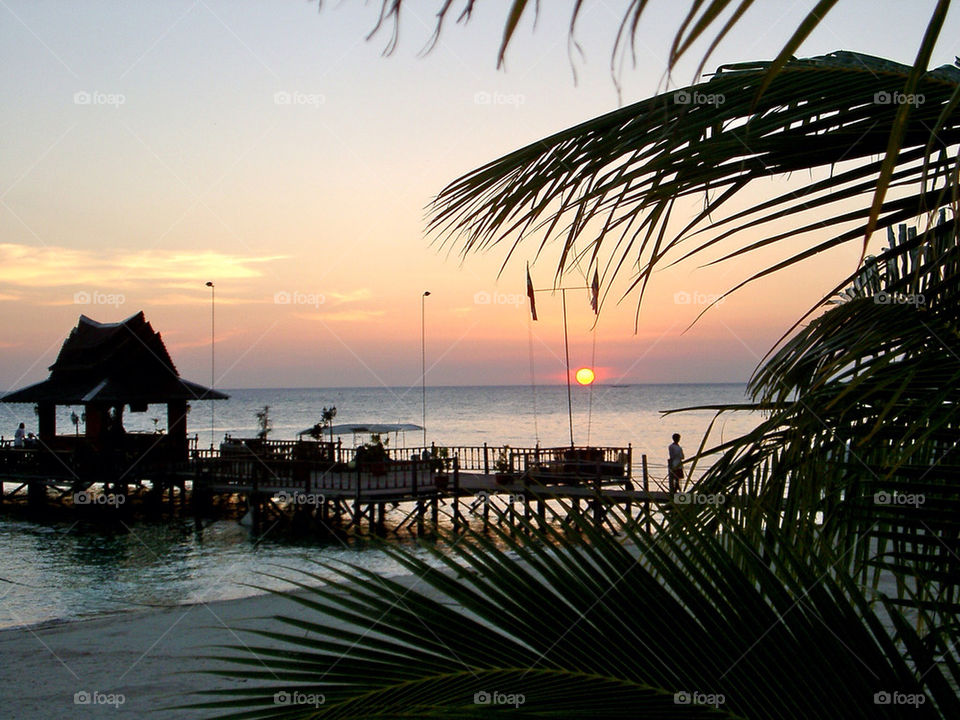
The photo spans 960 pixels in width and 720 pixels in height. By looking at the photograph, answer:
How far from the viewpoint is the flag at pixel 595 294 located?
70.5 inches

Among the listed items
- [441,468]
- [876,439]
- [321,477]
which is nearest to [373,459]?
[321,477]

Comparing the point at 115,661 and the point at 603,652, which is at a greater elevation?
the point at 603,652

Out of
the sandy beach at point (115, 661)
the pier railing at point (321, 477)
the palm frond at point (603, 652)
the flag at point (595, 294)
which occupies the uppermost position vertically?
the flag at point (595, 294)

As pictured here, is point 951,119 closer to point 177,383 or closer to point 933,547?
point 933,547

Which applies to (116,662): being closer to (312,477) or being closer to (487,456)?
(487,456)

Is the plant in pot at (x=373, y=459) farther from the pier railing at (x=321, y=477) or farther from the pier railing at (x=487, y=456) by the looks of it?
the pier railing at (x=487, y=456)

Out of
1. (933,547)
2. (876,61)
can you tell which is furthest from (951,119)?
(933,547)

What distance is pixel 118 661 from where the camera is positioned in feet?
42.5

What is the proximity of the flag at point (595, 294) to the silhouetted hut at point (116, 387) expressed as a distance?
33.3m

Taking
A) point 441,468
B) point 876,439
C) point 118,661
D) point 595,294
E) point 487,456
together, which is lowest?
point 118,661

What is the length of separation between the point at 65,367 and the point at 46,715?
28376 millimetres

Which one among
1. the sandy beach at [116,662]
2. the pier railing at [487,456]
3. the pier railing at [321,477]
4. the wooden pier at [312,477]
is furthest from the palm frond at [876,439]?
the pier railing at [321,477]

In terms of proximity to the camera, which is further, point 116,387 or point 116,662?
point 116,387

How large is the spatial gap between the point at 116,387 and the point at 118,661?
22.4 m
